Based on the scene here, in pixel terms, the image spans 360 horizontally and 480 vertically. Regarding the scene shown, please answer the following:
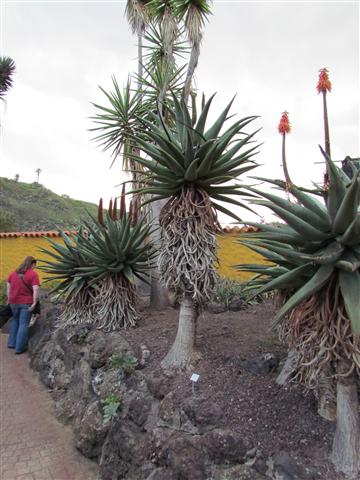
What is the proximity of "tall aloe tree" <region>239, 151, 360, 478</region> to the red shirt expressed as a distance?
5806 mm

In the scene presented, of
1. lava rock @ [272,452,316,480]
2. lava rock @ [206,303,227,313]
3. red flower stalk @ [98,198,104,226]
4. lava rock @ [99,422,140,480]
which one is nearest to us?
lava rock @ [272,452,316,480]

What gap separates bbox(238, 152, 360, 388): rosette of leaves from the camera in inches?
97.3

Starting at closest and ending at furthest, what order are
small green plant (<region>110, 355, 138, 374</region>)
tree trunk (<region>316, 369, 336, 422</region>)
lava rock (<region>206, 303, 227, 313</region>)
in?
tree trunk (<region>316, 369, 336, 422</region>) < small green plant (<region>110, 355, 138, 374</region>) < lava rock (<region>206, 303, 227, 313</region>)

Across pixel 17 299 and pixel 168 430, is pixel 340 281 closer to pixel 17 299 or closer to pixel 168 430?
pixel 168 430

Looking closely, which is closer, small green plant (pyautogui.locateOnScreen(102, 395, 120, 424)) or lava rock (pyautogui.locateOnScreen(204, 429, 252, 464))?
lava rock (pyautogui.locateOnScreen(204, 429, 252, 464))

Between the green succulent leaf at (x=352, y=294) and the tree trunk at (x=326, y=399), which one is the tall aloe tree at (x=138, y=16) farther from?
the tree trunk at (x=326, y=399)

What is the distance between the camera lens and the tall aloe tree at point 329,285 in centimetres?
248

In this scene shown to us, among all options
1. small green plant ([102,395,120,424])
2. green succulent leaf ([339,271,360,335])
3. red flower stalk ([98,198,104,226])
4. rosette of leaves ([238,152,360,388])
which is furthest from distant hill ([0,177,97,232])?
green succulent leaf ([339,271,360,335])

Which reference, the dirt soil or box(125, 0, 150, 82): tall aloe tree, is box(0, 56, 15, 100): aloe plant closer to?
box(125, 0, 150, 82): tall aloe tree

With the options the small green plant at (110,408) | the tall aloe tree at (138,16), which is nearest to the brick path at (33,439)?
the small green plant at (110,408)

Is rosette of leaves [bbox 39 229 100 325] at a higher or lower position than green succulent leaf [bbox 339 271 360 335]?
lower

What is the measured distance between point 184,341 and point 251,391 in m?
0.98

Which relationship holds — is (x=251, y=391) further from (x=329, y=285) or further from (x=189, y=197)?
(x=189, y=197)

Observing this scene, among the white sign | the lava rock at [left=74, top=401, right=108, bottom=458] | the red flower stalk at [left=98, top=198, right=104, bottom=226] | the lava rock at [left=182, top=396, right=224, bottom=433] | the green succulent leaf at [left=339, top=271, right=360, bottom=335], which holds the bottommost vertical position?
the lava rock at [left=74, top=401, right=108, bottom=458]
